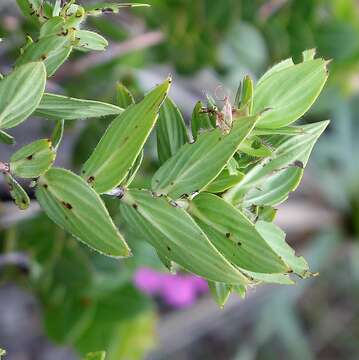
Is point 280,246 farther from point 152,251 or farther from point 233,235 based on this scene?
point 152,251

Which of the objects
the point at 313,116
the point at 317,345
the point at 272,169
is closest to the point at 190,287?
the point at 313,116

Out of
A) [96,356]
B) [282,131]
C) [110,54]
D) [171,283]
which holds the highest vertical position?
[282,131]

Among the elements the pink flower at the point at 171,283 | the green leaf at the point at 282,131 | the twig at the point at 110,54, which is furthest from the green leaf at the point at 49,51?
the pink flower at the point at 171,283

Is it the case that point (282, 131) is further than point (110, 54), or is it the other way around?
point (110, 54)

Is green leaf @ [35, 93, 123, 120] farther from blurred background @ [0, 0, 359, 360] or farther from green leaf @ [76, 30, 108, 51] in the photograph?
blurred background @ [0, 0, 359, 360]

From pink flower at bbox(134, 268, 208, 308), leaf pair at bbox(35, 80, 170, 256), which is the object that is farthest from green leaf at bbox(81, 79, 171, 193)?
pink flower at bbox(134, 268, 208, 308)

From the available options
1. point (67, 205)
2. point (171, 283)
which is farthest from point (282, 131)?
point (171, 283)
